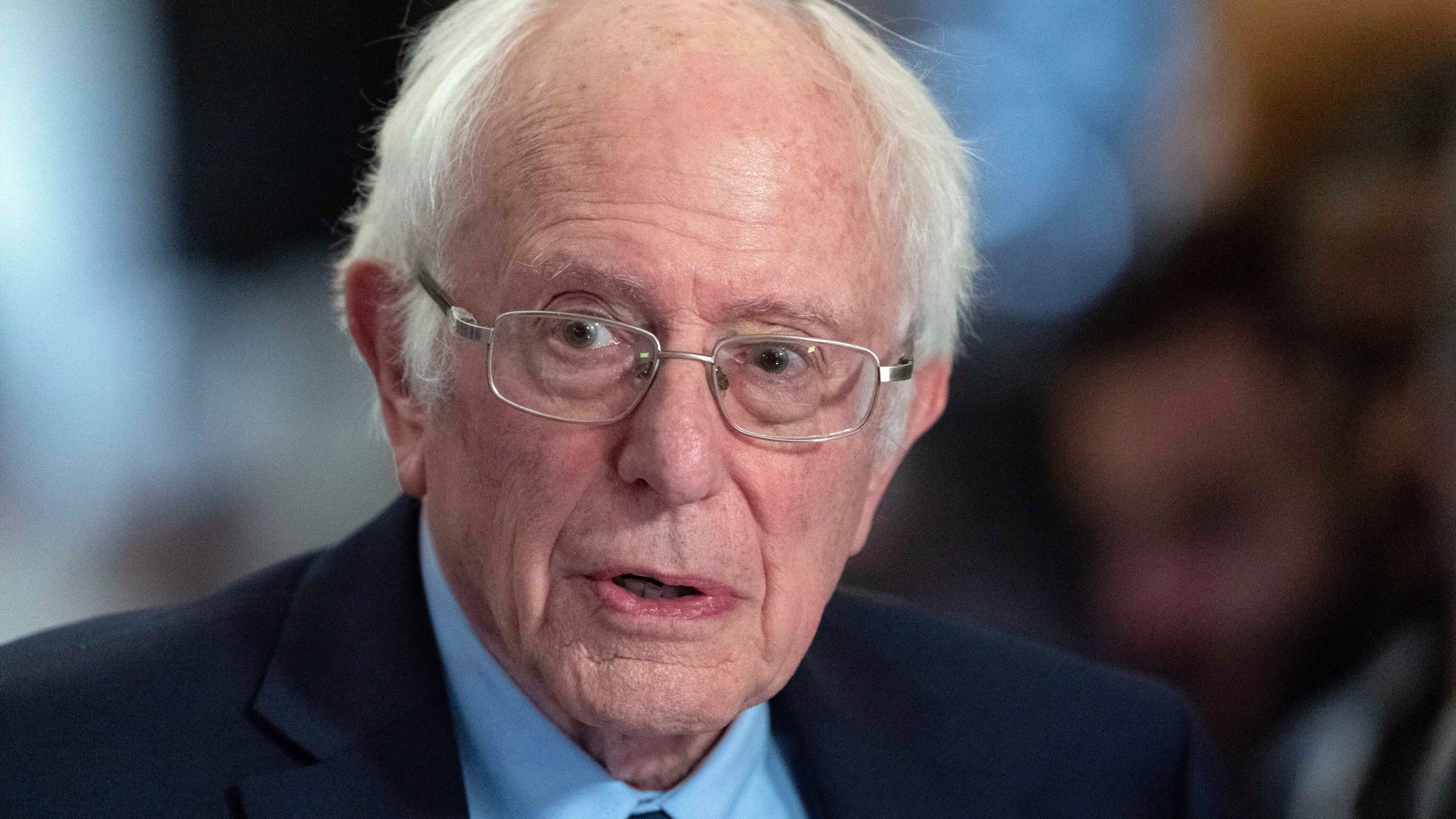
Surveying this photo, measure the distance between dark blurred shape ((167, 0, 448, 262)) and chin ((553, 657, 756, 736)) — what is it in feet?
7.28

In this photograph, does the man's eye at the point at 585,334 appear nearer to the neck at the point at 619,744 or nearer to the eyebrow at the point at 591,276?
→ the eyebrow at the point at 591,276

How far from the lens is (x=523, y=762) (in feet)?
5.53

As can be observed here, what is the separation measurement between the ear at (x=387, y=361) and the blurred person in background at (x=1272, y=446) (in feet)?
8.42

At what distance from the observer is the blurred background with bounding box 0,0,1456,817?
3248 millimetres

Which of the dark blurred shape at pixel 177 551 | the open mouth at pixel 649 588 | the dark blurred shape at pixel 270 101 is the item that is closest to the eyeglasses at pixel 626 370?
the open mouth at pixel 649 588

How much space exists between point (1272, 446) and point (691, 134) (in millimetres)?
2760

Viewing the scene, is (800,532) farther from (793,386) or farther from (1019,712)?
(1019,712)

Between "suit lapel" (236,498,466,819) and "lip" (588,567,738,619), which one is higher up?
"lip" (588,567,738,619)

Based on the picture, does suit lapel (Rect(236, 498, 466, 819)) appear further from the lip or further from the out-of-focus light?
the out-of-focus light

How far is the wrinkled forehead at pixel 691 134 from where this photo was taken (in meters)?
1.52

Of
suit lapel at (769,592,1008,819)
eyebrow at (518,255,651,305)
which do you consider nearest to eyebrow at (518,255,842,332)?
eyebrow at (518,255,651,305)

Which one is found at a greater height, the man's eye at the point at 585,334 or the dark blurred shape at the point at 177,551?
the man's eye at the point at 585,334

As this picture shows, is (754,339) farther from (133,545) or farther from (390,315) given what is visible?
(133,545)

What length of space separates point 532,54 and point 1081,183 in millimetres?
2747
